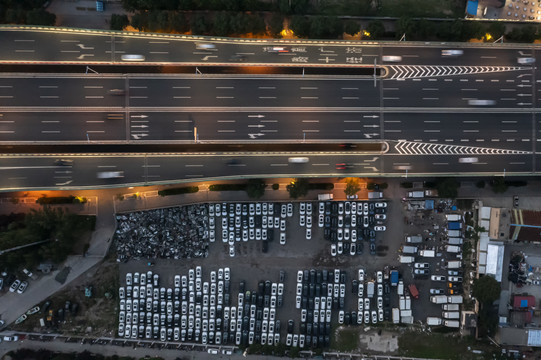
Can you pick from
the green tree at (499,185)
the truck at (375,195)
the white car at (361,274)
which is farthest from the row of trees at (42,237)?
the green tree at (499,185)

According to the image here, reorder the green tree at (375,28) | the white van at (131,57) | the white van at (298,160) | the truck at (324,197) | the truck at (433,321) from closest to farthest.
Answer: the white van at (131,57) < the white van at (298,160) < the green tree at (375,28) < the truck at (433,321) < the truck at (324,197)

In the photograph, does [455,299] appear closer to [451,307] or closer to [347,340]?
[451,307]

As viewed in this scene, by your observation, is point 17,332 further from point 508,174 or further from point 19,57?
point 508,174

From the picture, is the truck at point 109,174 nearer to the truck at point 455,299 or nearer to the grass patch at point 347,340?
the grass patch at point 347,340

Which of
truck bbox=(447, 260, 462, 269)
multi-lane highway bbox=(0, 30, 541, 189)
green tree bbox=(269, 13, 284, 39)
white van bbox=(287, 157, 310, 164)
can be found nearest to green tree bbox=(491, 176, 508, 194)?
multi-lane highway bbox=(0, 30, 541, 189)

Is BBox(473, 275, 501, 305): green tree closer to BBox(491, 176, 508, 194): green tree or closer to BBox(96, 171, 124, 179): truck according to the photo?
BBox(491, 176, 508, 194): green tree

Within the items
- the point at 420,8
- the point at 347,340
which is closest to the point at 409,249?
the point at 347,340
